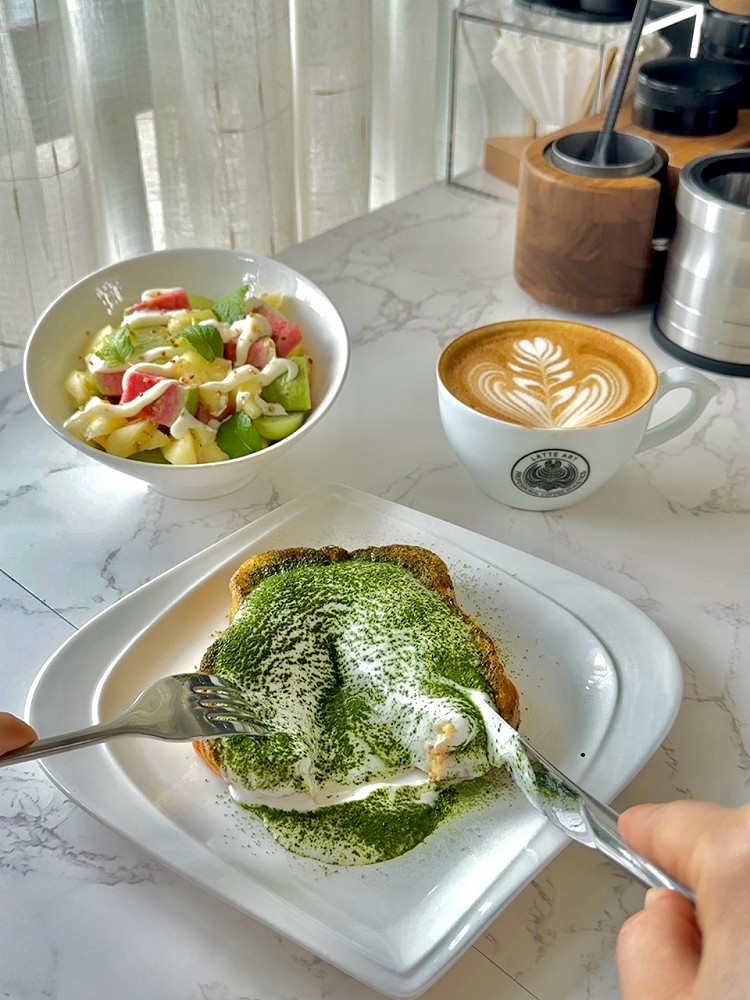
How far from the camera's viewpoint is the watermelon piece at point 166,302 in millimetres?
990

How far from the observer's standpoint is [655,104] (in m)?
1.17

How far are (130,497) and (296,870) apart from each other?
42 centimetres

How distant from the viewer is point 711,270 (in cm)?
102

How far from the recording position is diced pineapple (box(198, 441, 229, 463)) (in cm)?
88

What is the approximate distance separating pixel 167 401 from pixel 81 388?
10 centimetres

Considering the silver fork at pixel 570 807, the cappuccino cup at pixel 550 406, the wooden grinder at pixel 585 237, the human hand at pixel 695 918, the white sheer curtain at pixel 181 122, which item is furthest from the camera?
the white sheer curtain at pixel 181 122

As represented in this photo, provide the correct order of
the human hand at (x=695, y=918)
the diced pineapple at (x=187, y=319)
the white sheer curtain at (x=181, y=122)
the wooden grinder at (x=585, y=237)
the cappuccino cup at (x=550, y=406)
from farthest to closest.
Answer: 1. the white sheer curtain at (x=181, y=122)
2. the wooden grinder at (x=585, y=237)
3. the diced pineapple at (x=187, y=319)
4. the cappuccino cup at (x=550, y=406)
5. the human hand at (x=695, y=918)

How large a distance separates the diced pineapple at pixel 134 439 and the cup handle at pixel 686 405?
Answer: 15.5 inches

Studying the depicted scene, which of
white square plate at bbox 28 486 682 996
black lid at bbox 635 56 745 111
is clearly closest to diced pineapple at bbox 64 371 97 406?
white square plate at bbox 28 486 682 996

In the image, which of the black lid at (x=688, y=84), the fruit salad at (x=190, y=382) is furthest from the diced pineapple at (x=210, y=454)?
the black lid at (x=688, y=84)

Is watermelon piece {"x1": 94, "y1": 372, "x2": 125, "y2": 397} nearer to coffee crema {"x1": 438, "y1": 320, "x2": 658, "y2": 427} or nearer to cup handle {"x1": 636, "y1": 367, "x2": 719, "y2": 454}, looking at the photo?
coffee crema {"x1": 438, "y1": 320, "x2": 658, "y2": 427}

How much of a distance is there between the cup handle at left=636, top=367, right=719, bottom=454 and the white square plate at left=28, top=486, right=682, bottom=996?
0.17 m

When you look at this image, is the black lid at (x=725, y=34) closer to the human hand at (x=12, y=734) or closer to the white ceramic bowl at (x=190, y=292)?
the white ceramic bowl at (x=190, y=292)

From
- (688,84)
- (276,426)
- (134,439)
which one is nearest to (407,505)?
(276,426)
